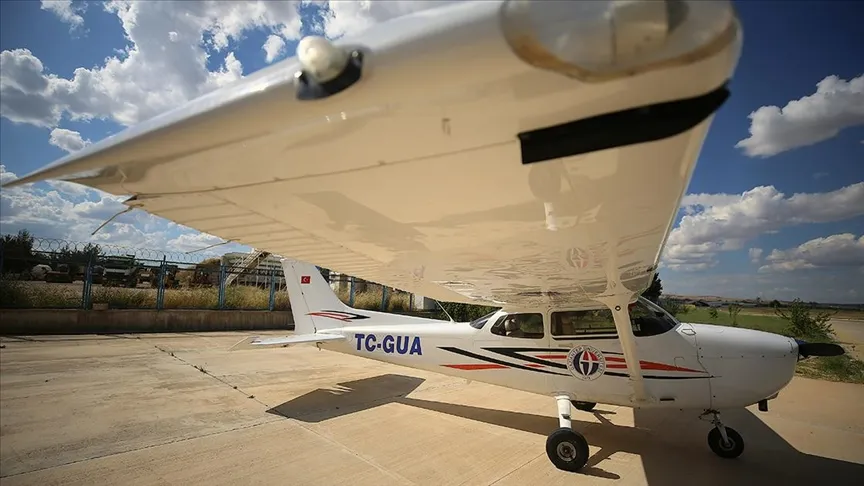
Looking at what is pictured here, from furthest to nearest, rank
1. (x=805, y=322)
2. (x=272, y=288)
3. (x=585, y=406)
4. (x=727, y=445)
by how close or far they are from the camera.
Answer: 1. (x=272, y=288)
2. (x=805, y=322)
3. (x=585, y=406)
4. (x=727, y=445)

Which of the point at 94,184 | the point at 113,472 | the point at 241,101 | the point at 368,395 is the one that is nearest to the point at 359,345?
the point at 368,395

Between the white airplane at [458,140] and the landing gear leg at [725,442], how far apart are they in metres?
3.66

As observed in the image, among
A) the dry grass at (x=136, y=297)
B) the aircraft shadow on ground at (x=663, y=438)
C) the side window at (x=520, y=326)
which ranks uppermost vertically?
the dry grass at (x=136, y=297)

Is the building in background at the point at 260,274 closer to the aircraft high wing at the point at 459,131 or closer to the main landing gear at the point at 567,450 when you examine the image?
the main landing gear at the point at 567,450

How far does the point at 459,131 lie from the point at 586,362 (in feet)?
15.5

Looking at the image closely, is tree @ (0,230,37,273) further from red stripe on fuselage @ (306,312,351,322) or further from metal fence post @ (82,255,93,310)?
red stripe on fuselage @ (306,312,351,322)

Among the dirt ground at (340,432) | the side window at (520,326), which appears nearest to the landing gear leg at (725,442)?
the dirt ground at (340,432)

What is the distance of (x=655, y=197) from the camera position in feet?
4.18

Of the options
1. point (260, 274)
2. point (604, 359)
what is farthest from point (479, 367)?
point (260, 274)

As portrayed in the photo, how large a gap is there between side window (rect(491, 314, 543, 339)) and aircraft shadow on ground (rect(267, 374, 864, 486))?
1327 mm

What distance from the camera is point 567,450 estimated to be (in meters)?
4.10

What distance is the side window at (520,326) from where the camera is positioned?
521cm

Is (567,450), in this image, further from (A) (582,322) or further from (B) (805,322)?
(B) (805,322)

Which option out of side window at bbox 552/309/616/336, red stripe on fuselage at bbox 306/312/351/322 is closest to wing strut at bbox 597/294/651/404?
side window at bbox 552/309/616/336
